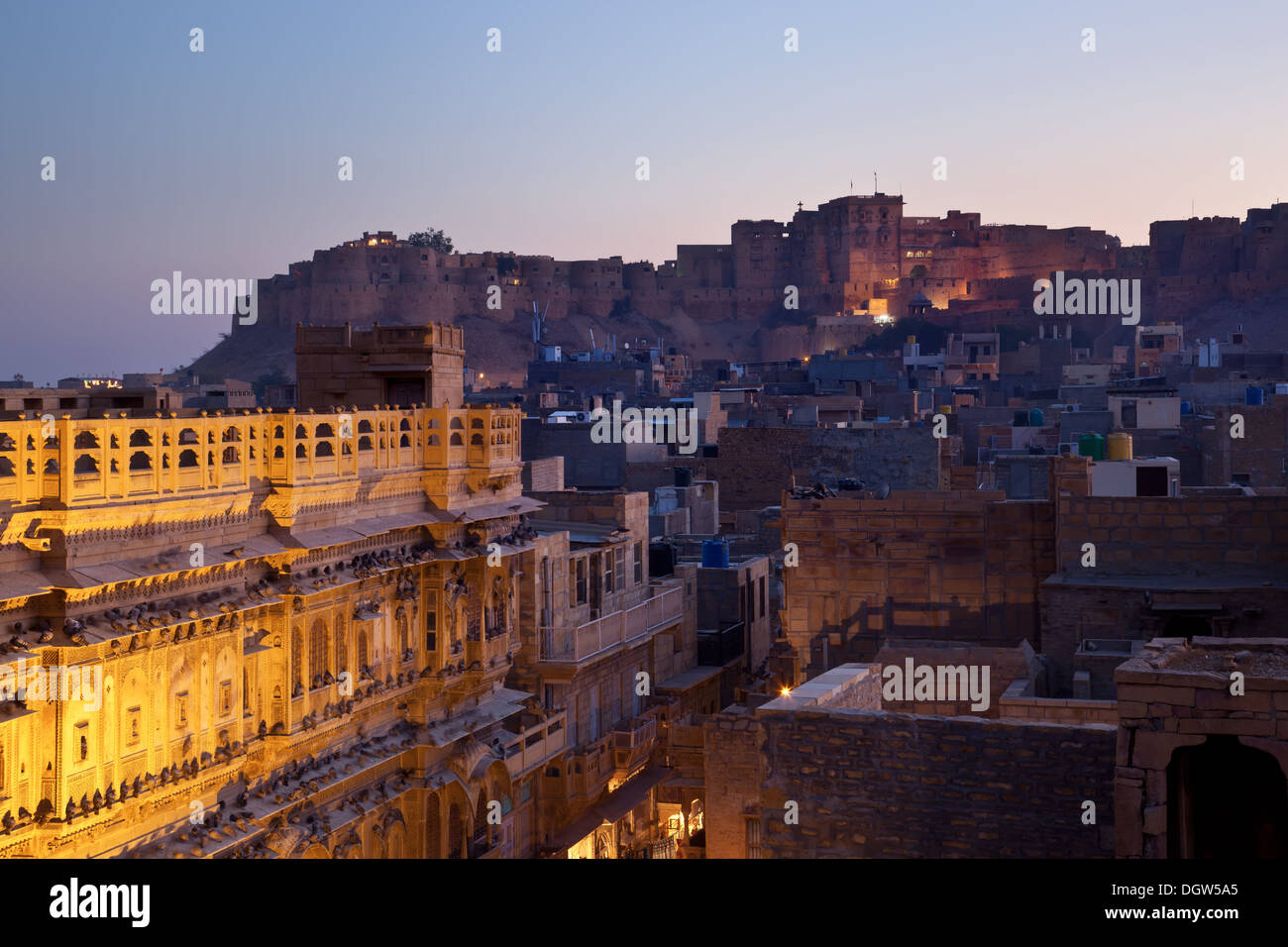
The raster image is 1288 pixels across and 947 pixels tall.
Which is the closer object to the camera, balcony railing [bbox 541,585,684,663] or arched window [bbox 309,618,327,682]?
arched window [bbox 309,618,327,682]

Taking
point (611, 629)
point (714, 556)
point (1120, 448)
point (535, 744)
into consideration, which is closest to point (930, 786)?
point (535, 744)

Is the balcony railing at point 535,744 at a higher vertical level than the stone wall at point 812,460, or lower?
lower

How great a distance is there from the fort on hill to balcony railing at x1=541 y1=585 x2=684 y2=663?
2603 inches

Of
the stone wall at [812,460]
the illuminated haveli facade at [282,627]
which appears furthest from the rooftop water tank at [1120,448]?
the stone wall at [812,460]

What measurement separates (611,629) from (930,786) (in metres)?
12.4

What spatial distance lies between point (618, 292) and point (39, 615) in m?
92.6

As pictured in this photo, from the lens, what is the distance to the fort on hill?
8838 cm

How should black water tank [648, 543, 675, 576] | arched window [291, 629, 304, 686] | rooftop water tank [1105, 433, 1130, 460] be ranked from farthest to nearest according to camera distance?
black water tank [648, 543, 675, 576], rooftop water tank [1105, 433, 1130, 460], arched window [291, 629, 304, 686]

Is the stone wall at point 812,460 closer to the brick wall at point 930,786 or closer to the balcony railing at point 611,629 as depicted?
the balcony railing at point 611,629

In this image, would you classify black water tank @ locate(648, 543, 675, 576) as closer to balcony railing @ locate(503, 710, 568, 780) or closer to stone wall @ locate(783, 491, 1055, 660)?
balcony railing @ locate(503, 710, 568, 780)

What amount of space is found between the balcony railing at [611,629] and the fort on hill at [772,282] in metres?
66.1

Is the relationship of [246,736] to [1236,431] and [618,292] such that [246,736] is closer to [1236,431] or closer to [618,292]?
[1236,431]

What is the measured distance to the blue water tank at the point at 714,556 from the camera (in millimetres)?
24750

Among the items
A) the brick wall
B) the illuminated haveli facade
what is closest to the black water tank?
the illuminated haveli facade
